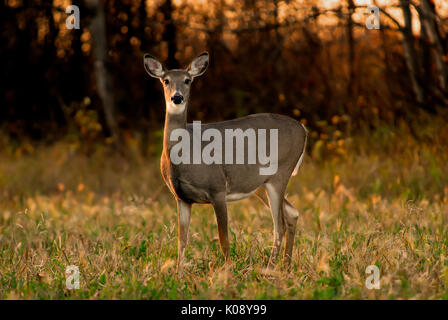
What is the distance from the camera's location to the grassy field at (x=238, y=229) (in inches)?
179

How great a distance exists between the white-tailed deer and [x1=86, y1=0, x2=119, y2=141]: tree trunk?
272 inches

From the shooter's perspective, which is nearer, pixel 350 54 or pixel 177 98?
pixel 177 98

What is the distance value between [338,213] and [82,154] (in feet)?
20.3

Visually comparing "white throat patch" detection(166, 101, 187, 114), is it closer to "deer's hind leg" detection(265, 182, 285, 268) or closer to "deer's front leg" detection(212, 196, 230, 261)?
"deer's front leg" detection(212, 196, 230, 261)

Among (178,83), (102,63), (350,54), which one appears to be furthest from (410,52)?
(178,83)

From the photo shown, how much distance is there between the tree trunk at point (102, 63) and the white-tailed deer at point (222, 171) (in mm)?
6904

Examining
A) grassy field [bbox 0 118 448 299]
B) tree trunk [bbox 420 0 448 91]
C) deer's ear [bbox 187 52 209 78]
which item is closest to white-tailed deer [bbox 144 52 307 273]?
deer's ear [bbox 187 52 209 78]

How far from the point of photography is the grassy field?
455 centimetres

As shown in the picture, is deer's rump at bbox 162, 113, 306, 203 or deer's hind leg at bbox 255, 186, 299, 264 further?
deer's hind leg at bbox 255, 186, 299, 264

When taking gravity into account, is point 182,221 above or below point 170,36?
below

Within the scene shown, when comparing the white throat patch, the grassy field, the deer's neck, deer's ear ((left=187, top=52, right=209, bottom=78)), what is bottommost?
the grassy field

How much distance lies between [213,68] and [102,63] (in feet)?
8.12

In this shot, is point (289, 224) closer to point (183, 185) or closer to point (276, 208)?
point (276, 208)

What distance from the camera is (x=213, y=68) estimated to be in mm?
13672
